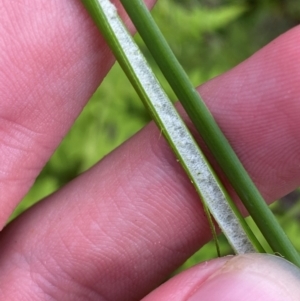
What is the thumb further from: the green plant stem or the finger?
the finger

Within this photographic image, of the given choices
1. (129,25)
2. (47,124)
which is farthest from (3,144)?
(129,25)

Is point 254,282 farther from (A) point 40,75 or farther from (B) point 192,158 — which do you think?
(A) point 40,75

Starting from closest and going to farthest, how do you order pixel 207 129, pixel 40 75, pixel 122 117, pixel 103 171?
pixel 207 129 → pixel 40 75 → pixel 103 171 → pixel 122 117

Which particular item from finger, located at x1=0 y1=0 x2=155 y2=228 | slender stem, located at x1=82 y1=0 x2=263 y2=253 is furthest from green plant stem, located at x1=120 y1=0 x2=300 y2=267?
finger, located at x1=0 y1=0 x2=155 y2=228

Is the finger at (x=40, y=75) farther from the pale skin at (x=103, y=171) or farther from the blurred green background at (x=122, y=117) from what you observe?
the blurred green background at (x=122, y=117)

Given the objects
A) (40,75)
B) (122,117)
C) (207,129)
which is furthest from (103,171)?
(122,117)

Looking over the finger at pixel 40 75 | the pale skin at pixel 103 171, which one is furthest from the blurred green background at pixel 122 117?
the finger at pixel 40 75
